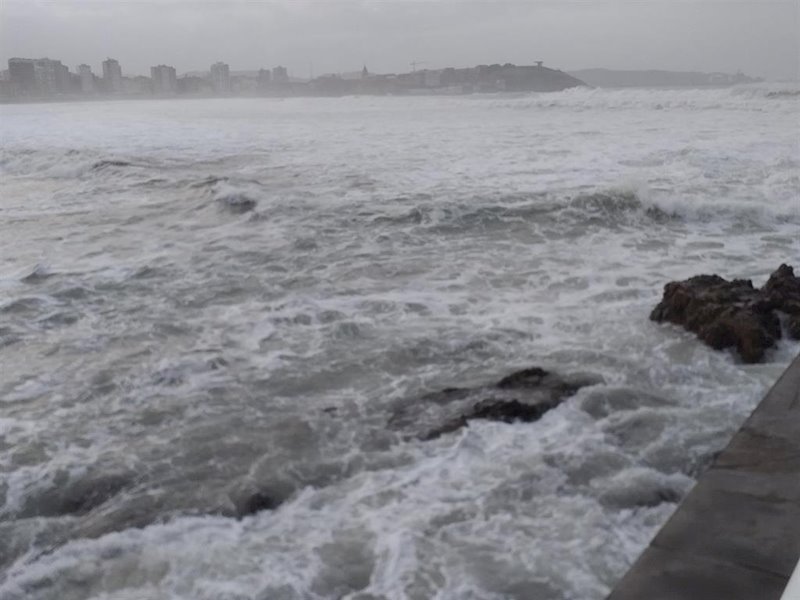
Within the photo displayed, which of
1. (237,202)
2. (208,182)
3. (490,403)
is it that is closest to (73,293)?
(490,403)

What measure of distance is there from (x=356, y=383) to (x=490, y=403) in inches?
44.4

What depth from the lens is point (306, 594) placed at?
10.6 ft

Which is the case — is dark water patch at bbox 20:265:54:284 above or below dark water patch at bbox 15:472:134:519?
above

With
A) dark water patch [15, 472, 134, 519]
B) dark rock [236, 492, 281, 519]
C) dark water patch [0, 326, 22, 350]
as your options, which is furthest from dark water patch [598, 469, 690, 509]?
dark water patch [0, 326, 22, 350]

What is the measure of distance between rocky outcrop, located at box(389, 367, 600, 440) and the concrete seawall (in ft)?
4.84

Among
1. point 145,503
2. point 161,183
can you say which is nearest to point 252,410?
point 145,503

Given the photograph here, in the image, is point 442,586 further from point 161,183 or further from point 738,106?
point 738,106

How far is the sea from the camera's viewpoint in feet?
11.5

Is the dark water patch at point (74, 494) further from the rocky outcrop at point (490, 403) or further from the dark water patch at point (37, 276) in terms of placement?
the dark water patch at point (37, 276)

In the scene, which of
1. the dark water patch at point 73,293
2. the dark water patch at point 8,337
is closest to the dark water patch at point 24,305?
the dark water patch at point 73,293

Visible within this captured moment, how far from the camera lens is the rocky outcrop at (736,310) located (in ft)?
18.4

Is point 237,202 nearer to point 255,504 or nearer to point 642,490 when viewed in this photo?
point 255,504

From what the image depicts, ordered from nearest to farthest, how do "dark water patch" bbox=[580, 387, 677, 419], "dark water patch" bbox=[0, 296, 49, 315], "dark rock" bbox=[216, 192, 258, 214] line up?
"dark water patch" bbox=[580, 387, 677, 419]
"dark water patch" bbox=[0, 296, 49, 315]
"dark rock" bbox=[216, 192, 258, 214]

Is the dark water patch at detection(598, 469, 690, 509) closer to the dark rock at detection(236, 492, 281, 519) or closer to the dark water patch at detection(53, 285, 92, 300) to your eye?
the dark rock at detection(236, 492, 281, 519)
